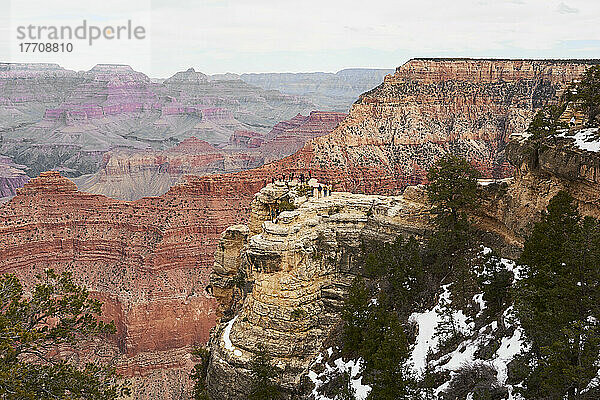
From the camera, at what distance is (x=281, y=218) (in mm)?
29594

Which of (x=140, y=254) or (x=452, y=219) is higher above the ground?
(x=452, y=219)

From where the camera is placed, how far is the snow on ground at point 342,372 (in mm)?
22297

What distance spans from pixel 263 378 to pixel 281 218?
8262 mm

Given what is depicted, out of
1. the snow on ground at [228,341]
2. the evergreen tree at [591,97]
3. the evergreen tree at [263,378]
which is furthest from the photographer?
the snow on ground at [228,341]

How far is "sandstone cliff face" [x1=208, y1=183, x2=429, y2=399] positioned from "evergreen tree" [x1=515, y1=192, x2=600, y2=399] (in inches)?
445

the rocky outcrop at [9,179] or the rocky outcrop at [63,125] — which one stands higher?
the rocky outcrop at [63,125]

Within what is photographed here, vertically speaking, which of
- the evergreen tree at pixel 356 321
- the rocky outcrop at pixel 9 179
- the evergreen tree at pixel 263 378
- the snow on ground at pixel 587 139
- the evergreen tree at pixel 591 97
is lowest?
the rocky outcrop at pixel 9 179

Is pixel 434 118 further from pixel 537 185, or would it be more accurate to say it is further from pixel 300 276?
pixel 300 276

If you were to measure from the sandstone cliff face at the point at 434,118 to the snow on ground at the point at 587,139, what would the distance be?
47.1 meters

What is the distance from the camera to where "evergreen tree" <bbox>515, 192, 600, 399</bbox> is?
14.4m

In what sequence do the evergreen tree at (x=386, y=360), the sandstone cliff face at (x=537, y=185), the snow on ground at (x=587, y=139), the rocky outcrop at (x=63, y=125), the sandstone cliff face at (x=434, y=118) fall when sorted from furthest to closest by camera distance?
1. the rocky outcrop at (x=63, y=125)
2. the sandstone cliff face at (x=434, y=118)
3. the snow on ground at (x=587, y=139)
4. the sandstone cliff face at (x=537, y=185)
5. the evergreen tree at (x=386, y=360)

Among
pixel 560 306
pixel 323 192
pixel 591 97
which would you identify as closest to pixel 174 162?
Result: pixel 323 192

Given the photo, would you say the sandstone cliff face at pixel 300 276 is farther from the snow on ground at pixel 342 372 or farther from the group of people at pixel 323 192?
the snow on ground at pixel 342 372

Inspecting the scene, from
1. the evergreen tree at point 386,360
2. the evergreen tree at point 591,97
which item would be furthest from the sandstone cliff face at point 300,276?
the evergreen tree at point 591,97
